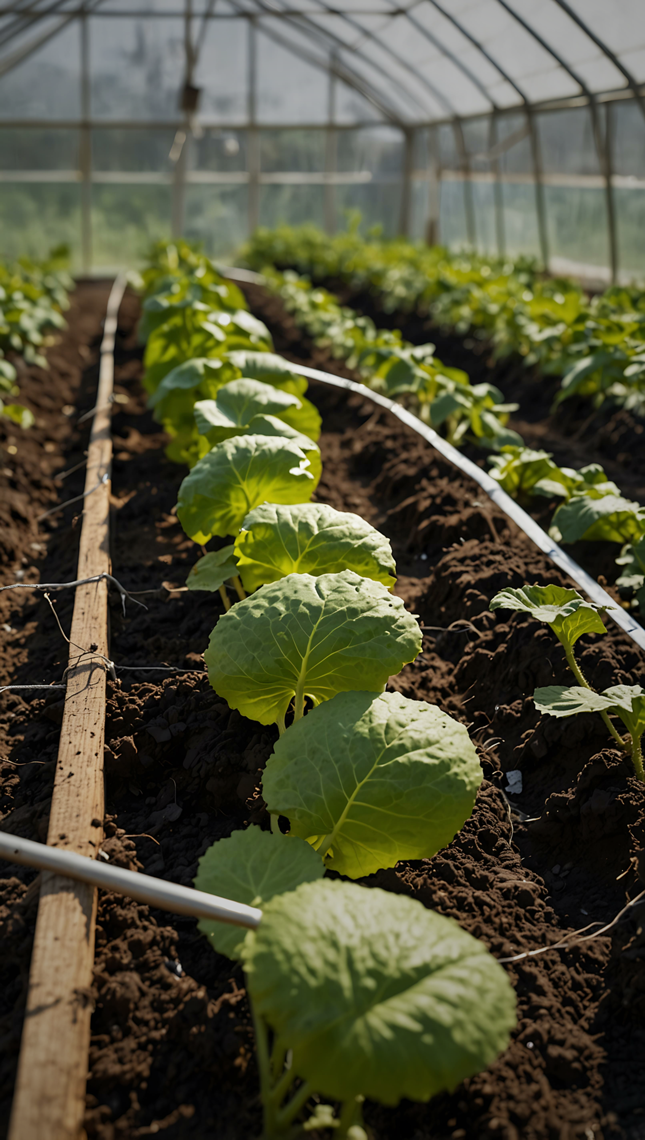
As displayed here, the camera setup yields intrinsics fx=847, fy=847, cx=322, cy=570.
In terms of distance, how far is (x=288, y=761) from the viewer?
1.65 m

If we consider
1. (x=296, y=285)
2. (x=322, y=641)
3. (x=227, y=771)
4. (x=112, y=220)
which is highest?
(x=112, y=220)

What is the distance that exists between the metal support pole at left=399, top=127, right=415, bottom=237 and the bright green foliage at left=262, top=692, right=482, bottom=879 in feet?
44.2

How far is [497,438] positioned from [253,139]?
11.5m

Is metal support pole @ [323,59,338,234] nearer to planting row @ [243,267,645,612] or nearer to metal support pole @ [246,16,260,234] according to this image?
metal support pole @ [246,16,260,234]

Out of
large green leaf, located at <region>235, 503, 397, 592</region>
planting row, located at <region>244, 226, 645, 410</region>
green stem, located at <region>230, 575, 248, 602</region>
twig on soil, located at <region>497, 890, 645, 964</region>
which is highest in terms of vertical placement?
planting row, located at <region>244, 226, 645, 410</region>

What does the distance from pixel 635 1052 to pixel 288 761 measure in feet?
2.58

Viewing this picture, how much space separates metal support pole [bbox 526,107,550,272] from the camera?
920 cm

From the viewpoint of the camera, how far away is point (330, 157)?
13625mm

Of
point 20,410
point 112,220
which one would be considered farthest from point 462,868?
point 112,220

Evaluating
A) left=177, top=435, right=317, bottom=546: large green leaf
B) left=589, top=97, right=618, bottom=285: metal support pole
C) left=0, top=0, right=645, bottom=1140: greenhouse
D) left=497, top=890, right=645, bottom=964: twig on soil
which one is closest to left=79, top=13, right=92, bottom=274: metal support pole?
left=0, top=0, right=645, bottom=1140: greenhouse

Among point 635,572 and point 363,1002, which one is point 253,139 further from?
point 363,1002

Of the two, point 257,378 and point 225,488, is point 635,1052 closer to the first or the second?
point 225,488

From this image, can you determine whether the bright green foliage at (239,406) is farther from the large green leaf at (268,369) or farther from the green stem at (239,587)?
the green stem at (239,587)

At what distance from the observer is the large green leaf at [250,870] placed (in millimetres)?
1455
